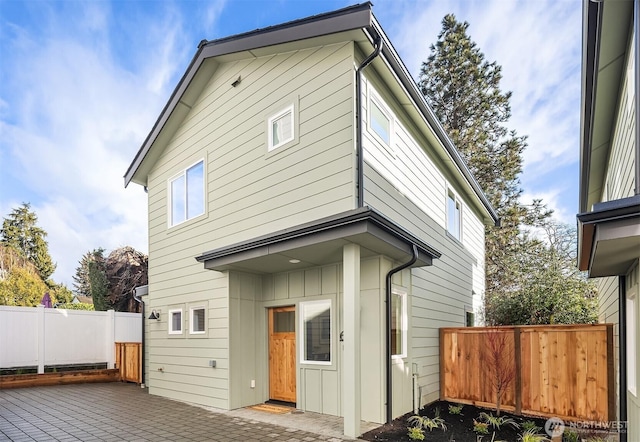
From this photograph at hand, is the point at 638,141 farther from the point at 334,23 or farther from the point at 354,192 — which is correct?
the point at 334,23

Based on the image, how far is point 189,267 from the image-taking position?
877 cm

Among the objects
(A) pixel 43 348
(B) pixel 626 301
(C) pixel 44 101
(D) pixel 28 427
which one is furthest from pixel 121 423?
(C) pixel 44 101

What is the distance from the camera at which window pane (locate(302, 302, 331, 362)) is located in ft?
22.6

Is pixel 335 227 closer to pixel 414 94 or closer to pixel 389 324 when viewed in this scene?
pixel 389 324

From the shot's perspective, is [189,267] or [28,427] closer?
[28,427]

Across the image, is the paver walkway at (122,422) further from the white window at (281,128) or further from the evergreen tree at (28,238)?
the evergreen tree at (28,238)

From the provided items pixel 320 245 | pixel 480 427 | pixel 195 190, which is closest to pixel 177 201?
pixel 195 190

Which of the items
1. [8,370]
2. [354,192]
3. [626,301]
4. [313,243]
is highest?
[354,192]

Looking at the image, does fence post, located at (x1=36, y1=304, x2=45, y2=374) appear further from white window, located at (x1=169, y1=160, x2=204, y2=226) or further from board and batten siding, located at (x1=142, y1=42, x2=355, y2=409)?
white window, located at (x1=169, y1=160, x2=204, y2=226)

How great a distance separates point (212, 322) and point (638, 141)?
7058 mm

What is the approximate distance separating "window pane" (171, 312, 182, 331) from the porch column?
4.83 metres

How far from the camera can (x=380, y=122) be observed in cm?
680

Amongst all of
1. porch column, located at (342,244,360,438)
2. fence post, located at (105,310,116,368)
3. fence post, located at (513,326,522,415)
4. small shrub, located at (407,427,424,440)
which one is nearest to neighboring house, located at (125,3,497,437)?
porch column, located at (342,244,360,438)

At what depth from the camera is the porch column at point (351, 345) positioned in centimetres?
545
